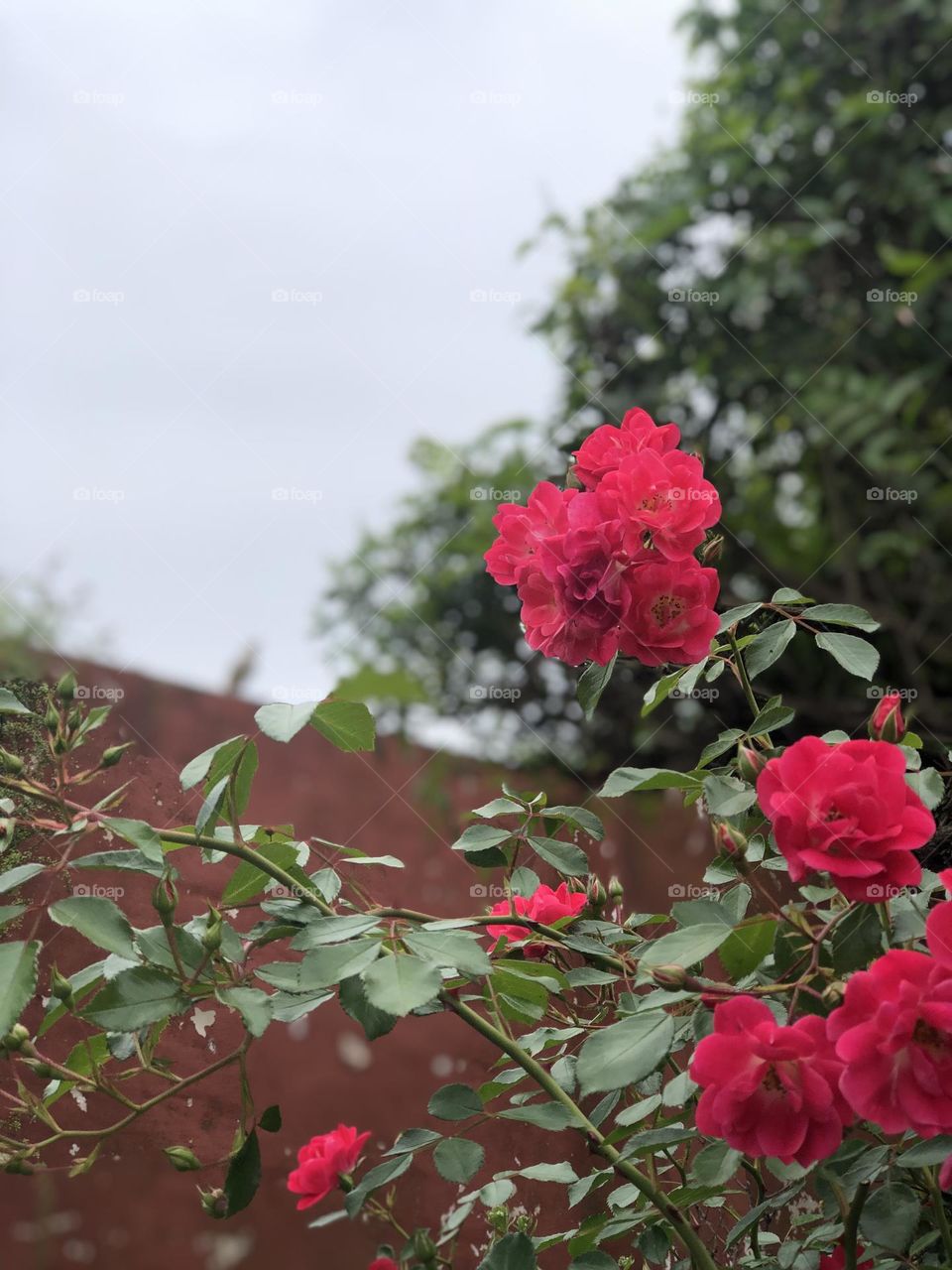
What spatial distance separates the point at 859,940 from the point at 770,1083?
0.29 ft

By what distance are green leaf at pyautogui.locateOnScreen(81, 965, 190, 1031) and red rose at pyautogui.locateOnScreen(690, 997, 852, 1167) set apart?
287 mm

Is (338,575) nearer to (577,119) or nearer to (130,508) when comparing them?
(130,508)

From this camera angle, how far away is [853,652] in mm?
799

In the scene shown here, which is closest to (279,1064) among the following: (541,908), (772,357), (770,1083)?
(541,908)

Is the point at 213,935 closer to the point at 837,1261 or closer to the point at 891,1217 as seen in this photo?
the point at 891,1217

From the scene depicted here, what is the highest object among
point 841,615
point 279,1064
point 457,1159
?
point 841,615

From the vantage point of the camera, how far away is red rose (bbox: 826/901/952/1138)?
1.73ft

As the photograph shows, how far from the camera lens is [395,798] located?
1.87 meters

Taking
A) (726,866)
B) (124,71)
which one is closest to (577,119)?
(124,71)

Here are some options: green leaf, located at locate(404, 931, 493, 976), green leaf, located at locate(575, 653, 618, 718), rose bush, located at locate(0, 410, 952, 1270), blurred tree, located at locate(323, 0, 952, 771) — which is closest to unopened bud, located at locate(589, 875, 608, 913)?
rose bush, located at locate(0, 410, 952, 1270)

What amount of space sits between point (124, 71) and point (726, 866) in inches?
88.7

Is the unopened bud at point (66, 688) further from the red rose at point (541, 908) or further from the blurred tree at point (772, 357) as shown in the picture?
the blurred tree at point (772, 357)

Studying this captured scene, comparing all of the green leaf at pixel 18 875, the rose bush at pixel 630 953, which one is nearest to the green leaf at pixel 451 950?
the rose bush at pixel 630 953

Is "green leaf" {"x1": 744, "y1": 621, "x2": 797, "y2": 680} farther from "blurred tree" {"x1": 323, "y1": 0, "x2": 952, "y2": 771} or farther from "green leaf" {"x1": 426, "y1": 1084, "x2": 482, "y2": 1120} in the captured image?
"blurred tree" {"x1": 323, "y1": 0, "x2": 952, "y2": 771}
